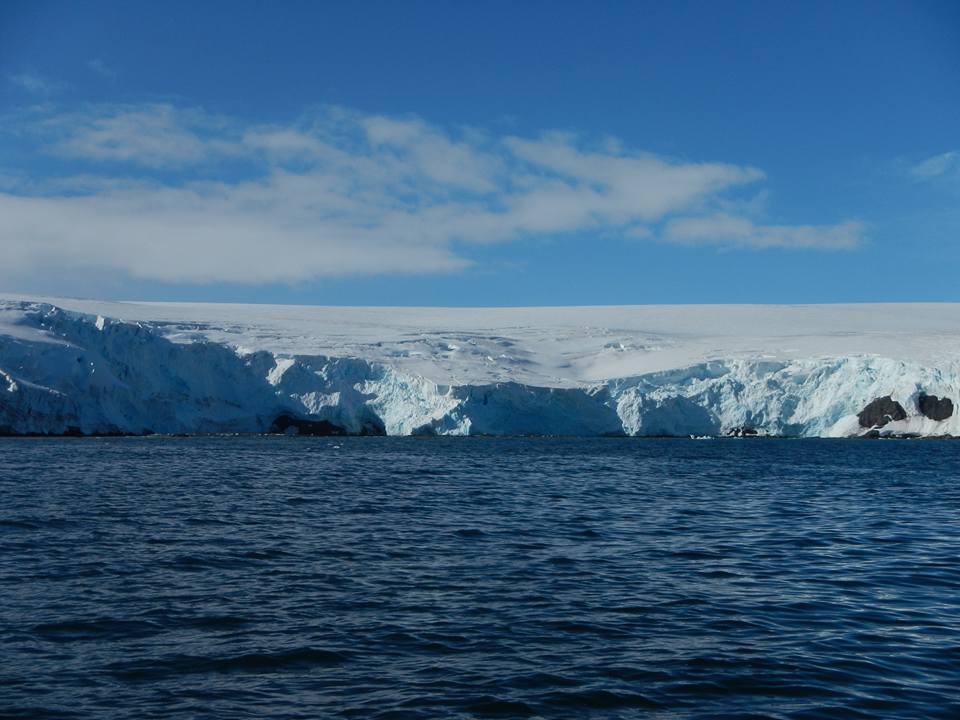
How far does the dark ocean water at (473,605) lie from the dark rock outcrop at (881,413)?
33164 mm

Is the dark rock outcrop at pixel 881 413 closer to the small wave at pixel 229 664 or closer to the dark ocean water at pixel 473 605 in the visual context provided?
the dark ocean water at pixel 473 605

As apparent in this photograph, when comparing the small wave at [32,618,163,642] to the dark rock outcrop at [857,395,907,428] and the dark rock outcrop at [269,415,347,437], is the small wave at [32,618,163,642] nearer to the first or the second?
the dark rock outcrop at [269,415,347,437]

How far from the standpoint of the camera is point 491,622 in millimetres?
8672

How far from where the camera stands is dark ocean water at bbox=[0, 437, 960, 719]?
22.1ft

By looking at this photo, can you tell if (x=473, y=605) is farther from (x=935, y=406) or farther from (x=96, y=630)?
(x=935, y=406)

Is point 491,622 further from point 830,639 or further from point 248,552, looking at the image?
point 248,552

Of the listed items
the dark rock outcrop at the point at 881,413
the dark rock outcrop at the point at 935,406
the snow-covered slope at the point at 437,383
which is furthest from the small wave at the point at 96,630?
the dark rock outcrop at the point at 881,413

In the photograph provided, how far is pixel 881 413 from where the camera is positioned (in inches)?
2019

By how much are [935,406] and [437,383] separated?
2670cm

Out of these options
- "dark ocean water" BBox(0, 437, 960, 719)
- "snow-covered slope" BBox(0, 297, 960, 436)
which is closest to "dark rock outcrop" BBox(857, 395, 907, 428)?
"snow-covered slope" BBox(0, 297, 960, 436)

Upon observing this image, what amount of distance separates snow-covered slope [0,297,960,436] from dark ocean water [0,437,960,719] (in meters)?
29.1

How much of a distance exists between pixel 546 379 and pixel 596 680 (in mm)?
48110

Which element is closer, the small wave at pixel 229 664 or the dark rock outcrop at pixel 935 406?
the small wave at pixel 229 664

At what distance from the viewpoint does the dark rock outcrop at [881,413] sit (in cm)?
5078
